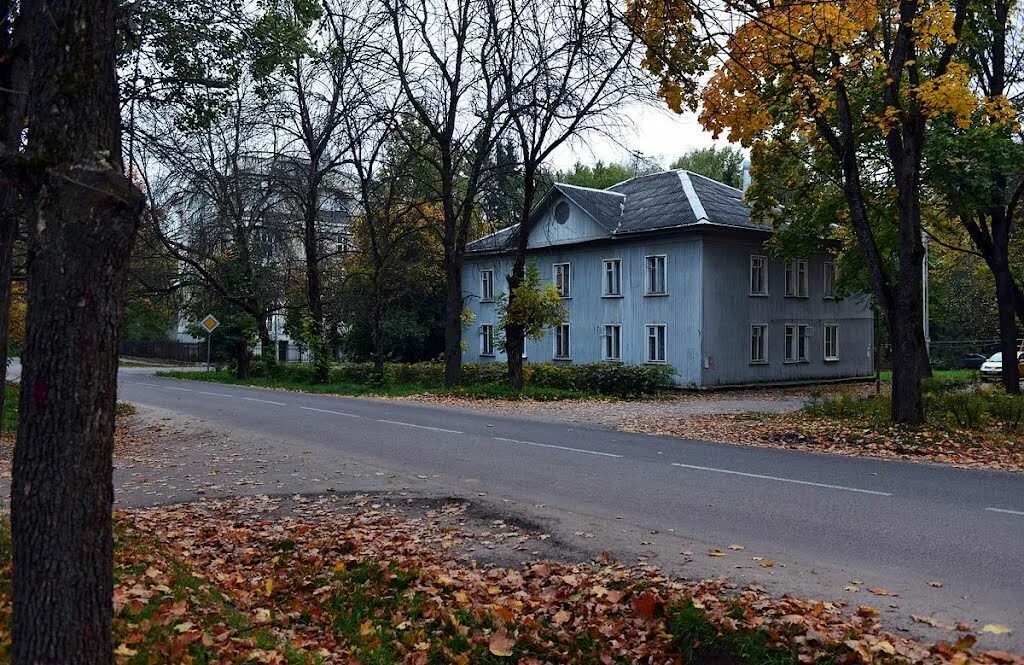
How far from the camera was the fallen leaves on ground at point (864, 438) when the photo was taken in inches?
550

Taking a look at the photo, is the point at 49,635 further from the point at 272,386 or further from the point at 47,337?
the point at 272,386

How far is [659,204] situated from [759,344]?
23.1 feet

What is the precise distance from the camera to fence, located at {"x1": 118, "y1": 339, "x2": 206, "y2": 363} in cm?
6944

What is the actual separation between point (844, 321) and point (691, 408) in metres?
18.9

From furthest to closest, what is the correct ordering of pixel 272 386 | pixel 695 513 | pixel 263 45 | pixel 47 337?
pixel 272 386, pixel 263 45, pixel 695 513, pixel 47 337

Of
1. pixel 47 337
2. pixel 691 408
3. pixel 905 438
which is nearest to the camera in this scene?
pixel 47 337

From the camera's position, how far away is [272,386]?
36219mm

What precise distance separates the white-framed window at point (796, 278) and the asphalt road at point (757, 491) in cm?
2175

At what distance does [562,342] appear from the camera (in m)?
39.5

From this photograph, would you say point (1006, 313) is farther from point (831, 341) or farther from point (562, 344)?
point (562, 344)

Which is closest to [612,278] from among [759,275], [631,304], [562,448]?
[631,304]

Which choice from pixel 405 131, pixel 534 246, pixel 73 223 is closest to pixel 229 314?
pixel 534 246

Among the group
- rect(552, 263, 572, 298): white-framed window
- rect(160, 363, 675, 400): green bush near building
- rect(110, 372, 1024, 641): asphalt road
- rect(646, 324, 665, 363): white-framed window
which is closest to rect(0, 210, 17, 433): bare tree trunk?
rect(110, 372, 1024, 641): asphalt road

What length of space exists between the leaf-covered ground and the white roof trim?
89.5 ft
